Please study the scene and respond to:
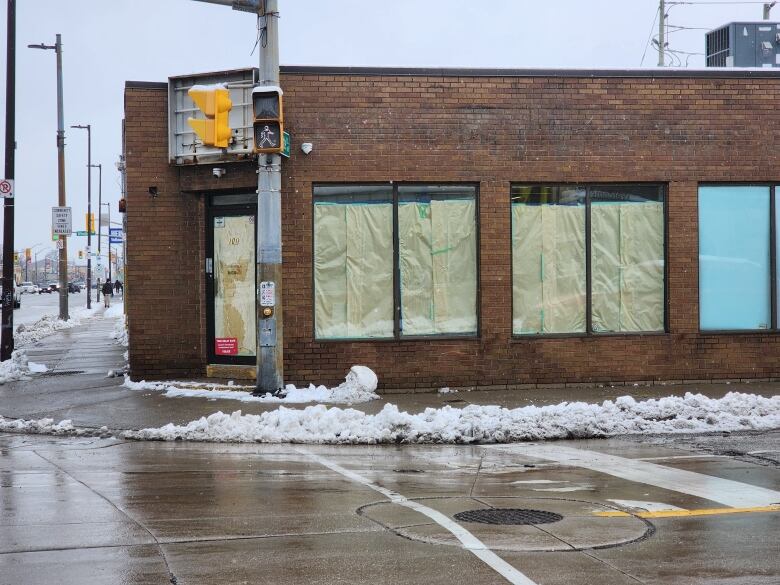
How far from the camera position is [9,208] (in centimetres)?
2039

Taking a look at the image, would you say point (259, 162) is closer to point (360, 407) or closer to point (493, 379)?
point (360, 407)

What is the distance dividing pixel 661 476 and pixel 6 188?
16.2 metres

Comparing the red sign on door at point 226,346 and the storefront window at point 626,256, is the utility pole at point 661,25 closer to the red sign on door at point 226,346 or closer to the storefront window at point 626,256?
the storefront window at point 626,256

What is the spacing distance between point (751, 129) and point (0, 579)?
13.4 metres

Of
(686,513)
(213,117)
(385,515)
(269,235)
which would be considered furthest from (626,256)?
(385,515)

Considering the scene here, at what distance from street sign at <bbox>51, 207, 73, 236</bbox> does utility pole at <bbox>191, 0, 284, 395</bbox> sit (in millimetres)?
19943

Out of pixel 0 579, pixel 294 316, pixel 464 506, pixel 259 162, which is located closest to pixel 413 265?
pixel 294 316

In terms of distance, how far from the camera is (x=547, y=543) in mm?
6207

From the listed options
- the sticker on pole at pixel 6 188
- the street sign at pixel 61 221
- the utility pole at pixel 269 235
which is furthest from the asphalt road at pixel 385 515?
the street sign at pixel 61 221

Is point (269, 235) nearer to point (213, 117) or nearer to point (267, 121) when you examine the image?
point (267, 121)

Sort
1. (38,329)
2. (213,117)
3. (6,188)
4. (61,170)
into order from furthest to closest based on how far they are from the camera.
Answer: (61,170) < (38,329) < (6,188) < (213,117)

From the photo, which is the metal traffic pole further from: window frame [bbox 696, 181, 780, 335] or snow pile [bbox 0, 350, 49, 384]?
window frame [bbox 696, 181, 780, 335]

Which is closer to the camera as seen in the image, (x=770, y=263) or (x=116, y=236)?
(x=770, y=263)

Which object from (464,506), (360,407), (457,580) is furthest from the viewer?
(360,407)
